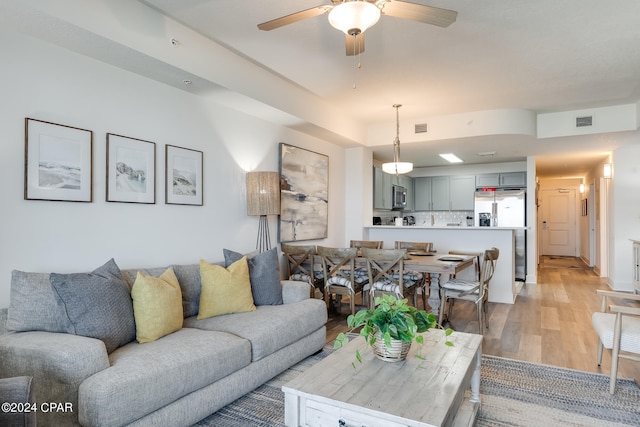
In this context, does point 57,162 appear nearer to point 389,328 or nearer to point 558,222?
point 389,328

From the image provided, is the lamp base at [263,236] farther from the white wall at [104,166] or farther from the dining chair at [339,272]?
the dining chair at [339,272]

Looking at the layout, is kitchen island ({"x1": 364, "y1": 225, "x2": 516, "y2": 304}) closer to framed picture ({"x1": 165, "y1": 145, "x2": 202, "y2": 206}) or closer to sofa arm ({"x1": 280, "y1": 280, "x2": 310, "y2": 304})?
sofa arm ({"x1": 280, "y1": 280, "x2": 310, "y2": 304})

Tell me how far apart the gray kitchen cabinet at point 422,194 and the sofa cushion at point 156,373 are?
681cm

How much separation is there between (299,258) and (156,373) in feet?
8.51

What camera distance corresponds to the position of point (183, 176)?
3.39 meters

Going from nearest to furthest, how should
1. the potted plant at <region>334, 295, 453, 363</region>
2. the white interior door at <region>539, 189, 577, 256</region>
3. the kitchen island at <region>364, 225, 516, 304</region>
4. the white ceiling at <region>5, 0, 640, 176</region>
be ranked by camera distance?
the potted plant at <region>334, 295, 453, 363</region> < the white ceiling at <region>5, 0, 640, 176</region> < the kitchen island at <region>364, 225, 516, 304</region> < the white interior door at <region>539, 189, 577, 256</region>

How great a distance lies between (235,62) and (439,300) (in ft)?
9.85

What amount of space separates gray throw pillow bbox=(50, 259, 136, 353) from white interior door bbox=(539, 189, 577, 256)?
12.3m

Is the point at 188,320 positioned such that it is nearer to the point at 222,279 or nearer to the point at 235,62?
the point at 222,279

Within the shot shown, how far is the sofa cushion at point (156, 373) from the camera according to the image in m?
1.71

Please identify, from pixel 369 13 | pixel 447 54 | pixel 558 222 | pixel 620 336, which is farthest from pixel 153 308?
pixel 558 222

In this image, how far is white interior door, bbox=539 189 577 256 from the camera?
456 inches

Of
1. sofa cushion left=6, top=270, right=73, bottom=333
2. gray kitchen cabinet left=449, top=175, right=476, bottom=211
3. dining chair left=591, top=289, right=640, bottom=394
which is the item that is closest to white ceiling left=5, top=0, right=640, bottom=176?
sofa cushion left=6, top=270, right=73, bottom=333

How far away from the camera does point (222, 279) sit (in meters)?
2.94
